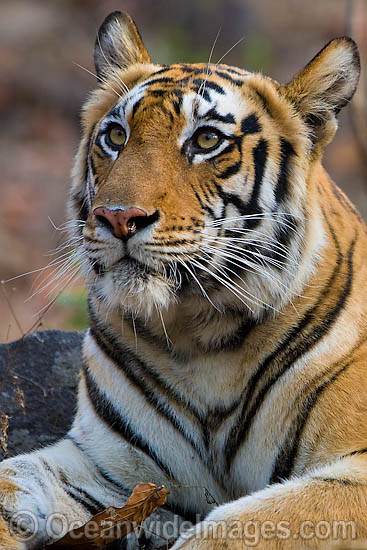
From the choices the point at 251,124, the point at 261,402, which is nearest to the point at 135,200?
the point at 251,124

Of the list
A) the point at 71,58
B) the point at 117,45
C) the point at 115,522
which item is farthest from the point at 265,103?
the point at 71,58

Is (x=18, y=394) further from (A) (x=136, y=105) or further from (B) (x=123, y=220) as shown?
(A) (x=136, y=105)

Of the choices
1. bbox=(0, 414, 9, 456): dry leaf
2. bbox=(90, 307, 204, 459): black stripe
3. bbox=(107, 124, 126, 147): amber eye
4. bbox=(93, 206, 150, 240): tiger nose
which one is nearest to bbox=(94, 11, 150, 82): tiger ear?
bbox=(107, 124, 126, 147): amber eye

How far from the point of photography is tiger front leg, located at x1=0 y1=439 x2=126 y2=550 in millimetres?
2754

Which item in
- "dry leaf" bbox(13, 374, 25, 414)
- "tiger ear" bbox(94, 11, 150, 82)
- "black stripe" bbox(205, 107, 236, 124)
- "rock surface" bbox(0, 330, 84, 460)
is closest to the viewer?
"black stripe" bbox(205, 107, 236, 124)

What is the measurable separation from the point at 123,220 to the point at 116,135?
1.85ft

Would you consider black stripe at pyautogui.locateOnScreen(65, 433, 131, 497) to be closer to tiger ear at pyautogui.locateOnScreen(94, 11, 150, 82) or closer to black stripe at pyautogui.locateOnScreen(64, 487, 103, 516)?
black stripe at pyautogui.locateOnScreen(64, 487, 103, 516)

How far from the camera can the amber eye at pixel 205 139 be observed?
296cm

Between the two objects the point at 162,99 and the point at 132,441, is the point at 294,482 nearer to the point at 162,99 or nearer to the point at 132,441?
the point at 132,441

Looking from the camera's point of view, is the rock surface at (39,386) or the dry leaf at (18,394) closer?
the dry leaf at (18,394)

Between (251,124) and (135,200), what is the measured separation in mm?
600

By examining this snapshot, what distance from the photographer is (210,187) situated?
292 cm

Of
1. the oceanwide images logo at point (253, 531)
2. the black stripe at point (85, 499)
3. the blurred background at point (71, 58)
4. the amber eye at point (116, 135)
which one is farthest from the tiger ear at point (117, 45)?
the blurred background at point (71, 58)

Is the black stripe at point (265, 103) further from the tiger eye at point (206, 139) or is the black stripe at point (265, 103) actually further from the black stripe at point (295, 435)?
the black stripe at point (295, 435)
